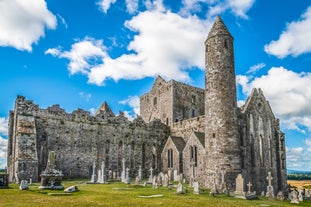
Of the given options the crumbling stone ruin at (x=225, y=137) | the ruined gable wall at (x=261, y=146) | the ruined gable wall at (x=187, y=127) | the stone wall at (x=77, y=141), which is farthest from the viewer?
the ruined gable wall at (x=187, y=127)

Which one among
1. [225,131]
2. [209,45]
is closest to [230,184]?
[225,131]

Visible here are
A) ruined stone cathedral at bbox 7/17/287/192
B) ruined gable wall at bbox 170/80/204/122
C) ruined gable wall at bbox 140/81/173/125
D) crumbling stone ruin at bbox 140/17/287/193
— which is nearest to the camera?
crumbling stone ruin at bbox 140/17/287/193

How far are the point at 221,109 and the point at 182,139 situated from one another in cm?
1046

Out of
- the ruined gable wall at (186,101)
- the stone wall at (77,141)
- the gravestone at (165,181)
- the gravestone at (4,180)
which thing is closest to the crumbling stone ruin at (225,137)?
the stone wall at (77,141)

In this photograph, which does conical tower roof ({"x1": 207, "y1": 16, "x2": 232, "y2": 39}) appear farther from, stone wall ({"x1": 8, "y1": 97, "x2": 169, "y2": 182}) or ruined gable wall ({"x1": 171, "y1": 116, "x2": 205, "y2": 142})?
stone wall ({"x1": 8, "y1": 97, "x2": 169, "y2": 182})

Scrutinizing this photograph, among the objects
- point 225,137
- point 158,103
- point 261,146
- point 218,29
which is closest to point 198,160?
point 225,137

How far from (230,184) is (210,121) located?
20.0ft

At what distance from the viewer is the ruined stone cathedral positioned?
2820 centimetres

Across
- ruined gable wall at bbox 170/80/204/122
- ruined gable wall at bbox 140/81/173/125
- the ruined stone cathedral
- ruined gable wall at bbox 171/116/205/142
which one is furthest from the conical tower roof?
ruined gable wall at bbox 140/81/173/125

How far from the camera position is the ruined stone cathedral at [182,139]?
92.5 ft

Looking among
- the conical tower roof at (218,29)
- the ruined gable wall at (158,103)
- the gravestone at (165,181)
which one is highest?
the conical tower roof at (218,29)

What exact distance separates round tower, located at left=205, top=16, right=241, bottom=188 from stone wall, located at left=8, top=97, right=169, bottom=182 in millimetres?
11819

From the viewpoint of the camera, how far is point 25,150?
2812 centimetres

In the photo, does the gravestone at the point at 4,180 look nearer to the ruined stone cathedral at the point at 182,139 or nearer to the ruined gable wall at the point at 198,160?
the ruined stone cathedral at the point at 182,139
